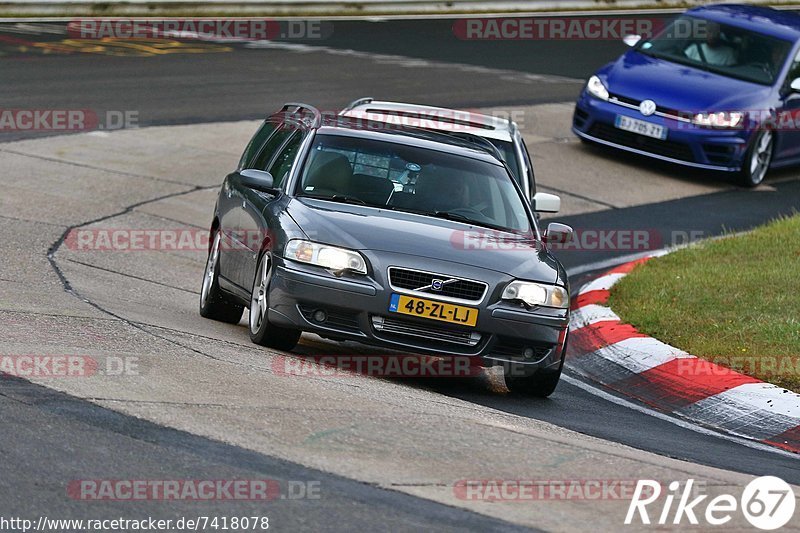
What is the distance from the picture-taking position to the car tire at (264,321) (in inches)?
347

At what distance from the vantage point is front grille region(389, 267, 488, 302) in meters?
8.52

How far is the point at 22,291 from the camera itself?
32.2 feet

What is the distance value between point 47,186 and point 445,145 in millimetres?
5685

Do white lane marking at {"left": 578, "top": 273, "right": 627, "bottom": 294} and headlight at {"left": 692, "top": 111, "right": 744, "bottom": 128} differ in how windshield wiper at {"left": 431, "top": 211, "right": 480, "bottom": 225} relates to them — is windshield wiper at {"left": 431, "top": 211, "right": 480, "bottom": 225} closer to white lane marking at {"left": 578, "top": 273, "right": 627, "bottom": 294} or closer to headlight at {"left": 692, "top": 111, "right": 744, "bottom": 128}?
white lane marking at {"left": 578, "top": 273, "right": 627, "bottom": 294}

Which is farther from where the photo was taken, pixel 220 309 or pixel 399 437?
pixel 220 309

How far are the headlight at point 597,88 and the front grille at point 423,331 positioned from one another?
10203 millimetres

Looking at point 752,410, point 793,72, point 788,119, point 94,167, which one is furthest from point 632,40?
point 752,410

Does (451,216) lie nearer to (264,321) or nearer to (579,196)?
(264,321)

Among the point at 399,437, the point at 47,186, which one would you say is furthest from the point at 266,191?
the point at 47,186

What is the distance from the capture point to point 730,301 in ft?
37.6

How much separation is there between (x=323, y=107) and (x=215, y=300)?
9.80 meters

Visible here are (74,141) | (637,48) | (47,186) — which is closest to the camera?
(47,186)

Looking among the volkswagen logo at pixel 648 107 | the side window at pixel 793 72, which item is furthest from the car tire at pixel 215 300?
the side window at pixel 793 72

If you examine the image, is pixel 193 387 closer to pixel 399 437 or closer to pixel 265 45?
pixel 399 437
